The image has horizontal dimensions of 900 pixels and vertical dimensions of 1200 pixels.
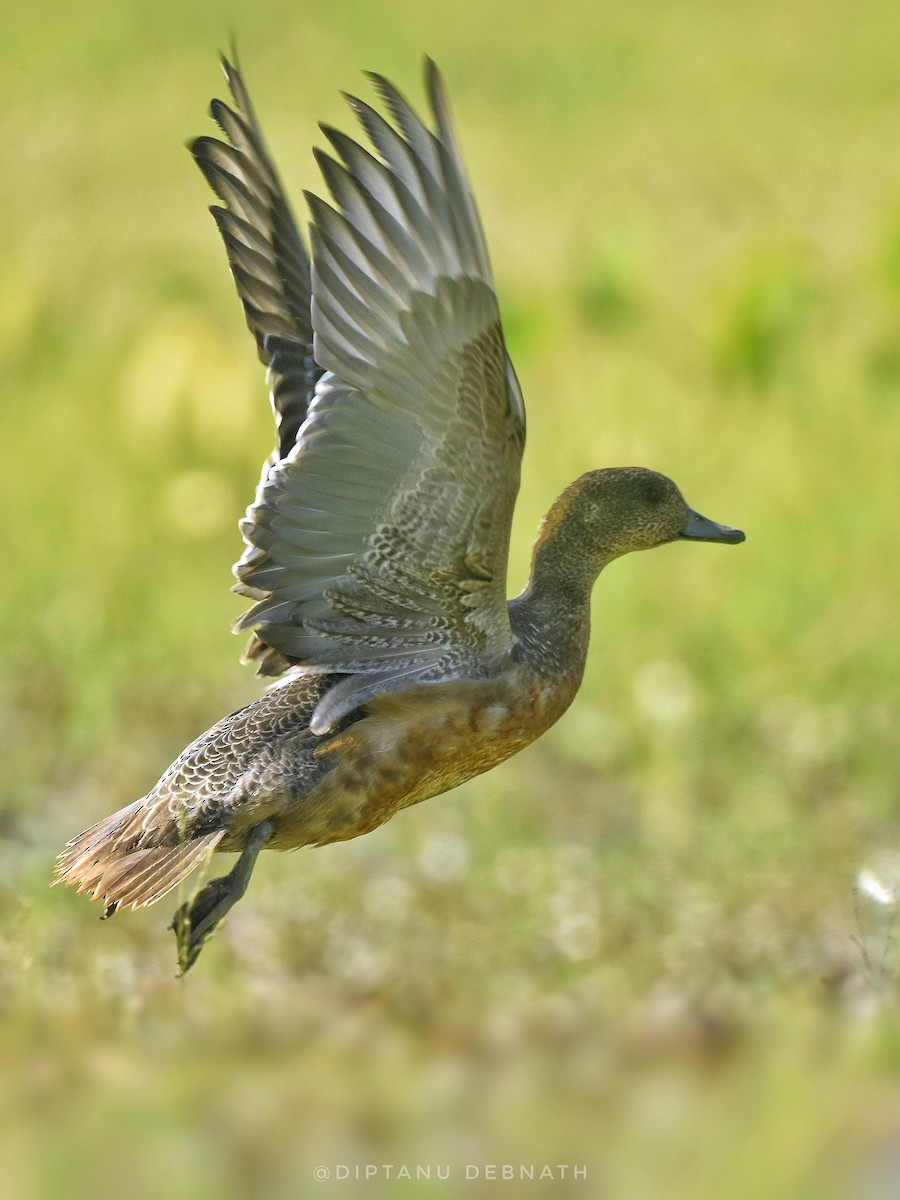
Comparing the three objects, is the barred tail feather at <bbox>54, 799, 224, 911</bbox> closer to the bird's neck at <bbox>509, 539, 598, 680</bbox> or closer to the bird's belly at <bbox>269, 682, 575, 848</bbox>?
the bird's belly at <bbox>269, 682, 575, 848</bbox>

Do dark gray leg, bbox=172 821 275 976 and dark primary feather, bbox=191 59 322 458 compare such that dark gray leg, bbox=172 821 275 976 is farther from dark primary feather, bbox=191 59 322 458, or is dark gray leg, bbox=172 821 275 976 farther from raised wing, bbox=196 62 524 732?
dark primary feather, bbox=191 59 322 458

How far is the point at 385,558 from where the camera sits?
3555 millimetres

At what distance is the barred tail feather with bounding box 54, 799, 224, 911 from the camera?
348 centimetres

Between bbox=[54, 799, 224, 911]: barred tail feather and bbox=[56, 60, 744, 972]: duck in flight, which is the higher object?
bbox=[56, 60, 744, 972]: duck in flight

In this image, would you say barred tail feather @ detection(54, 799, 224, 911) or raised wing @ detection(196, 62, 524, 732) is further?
barred tail feather @ detection(54, 799, 224, 911)

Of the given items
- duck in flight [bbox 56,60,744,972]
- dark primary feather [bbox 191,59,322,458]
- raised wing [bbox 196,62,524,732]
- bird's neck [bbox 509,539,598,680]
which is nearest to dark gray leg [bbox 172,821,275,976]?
duck in flight [bbox 56,60,744,972]

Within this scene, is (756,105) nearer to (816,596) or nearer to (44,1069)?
(816,596)

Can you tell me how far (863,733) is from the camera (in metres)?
6.88

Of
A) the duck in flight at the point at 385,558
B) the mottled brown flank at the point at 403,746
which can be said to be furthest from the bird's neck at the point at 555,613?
the mottled brown flank at the point at 403,746

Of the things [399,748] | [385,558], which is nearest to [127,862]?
[399,748]

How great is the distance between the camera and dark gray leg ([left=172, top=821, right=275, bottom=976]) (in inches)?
136

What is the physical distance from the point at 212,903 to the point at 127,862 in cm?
18

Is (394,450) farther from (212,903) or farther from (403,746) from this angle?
(212,903)

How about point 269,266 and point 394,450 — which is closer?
point 394,450
